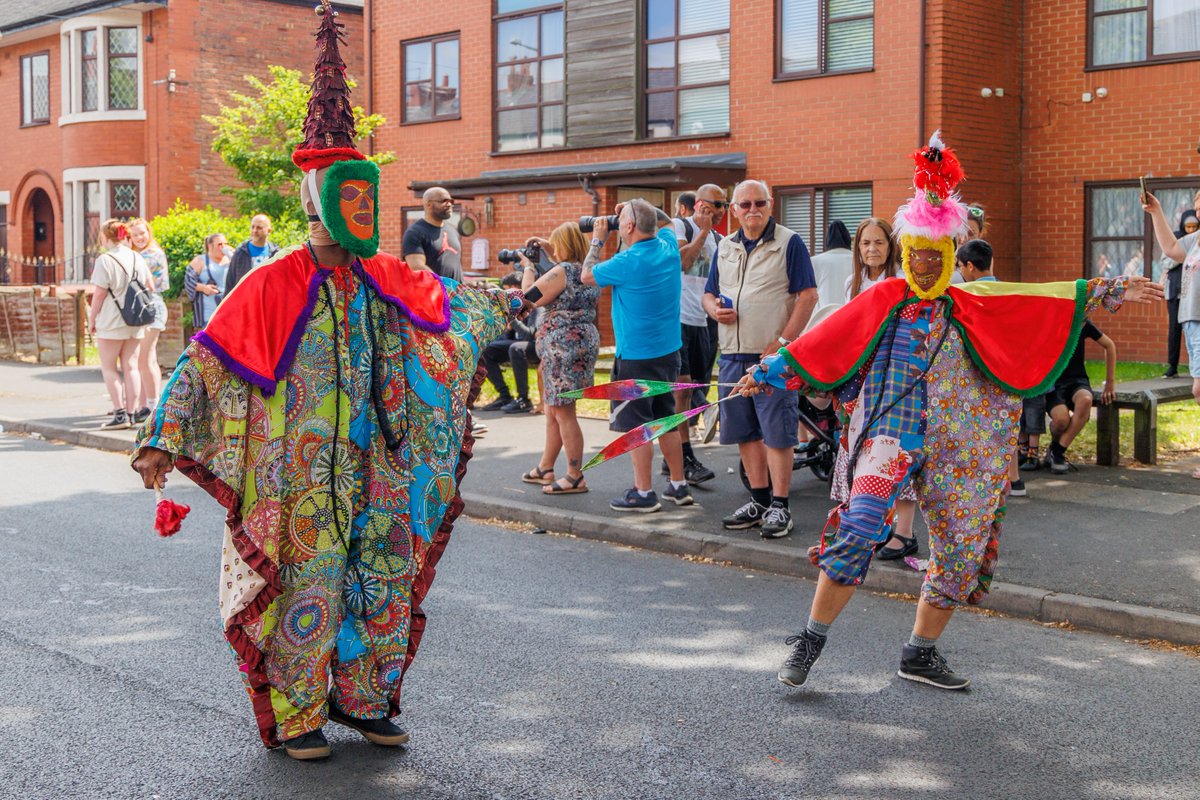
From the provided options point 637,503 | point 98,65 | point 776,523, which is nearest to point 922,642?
point 776,523

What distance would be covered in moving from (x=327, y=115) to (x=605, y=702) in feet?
7.94

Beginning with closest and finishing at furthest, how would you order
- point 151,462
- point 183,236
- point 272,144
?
point 151,462 < point 183,236 < point 272,144

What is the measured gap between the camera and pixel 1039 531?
812cm

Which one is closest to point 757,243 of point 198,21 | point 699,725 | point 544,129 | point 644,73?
point 699,725

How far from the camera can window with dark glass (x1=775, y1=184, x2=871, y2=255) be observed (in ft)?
Result: 62.6

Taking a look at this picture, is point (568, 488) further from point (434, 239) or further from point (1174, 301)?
point (1174, 301)

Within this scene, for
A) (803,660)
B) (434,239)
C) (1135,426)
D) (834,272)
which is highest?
(434,239)

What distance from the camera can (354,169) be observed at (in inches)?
181

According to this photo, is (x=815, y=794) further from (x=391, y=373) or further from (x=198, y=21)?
(x=198, y=21)

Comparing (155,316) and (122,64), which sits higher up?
(122,64)

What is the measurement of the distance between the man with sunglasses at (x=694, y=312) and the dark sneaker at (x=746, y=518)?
1401mm

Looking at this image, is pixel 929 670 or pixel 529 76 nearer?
pixel 929 670

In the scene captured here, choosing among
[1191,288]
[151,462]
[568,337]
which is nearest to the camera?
[151,462]

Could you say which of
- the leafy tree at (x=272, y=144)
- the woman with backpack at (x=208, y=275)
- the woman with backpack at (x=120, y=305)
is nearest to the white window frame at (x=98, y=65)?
the leafy tree at (x=272, y=144)
